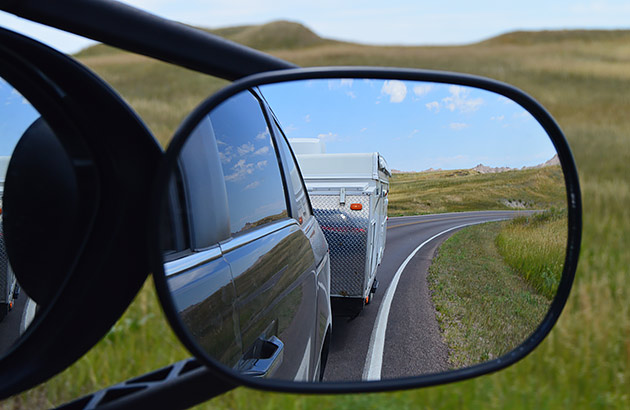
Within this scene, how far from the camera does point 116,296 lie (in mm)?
1382

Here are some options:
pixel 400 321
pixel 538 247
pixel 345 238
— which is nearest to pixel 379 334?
pixel 400 321

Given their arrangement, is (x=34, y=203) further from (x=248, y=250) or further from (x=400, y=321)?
(x=400, y=321)

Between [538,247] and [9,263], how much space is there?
142cm

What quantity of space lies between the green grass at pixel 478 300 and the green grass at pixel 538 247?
36mm

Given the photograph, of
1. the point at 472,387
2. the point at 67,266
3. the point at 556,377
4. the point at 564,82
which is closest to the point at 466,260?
the point at 67,266

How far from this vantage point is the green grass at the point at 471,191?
139cm

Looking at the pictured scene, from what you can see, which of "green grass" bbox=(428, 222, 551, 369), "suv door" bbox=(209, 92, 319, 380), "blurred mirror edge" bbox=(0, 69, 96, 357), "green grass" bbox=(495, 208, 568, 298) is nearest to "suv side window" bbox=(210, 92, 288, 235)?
"suv door" bbox=(209, 92, 319, 380)

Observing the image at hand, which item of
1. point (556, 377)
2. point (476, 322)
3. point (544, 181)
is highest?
point (544, 181)

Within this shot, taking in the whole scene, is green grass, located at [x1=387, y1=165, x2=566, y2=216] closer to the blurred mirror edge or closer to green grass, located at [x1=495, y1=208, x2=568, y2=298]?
green grass, located at [x1=495, y1=208, x2=568, y2=298]

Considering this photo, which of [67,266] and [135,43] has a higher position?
[135,43]

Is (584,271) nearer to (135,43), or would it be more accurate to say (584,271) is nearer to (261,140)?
(261,140)

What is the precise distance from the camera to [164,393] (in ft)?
4.31

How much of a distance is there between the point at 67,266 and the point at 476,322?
1072 millimetres

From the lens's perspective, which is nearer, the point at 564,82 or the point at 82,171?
the point at 82,171
